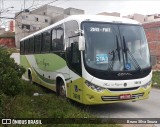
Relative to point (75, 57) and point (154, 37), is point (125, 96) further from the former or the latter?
point (154, 37)

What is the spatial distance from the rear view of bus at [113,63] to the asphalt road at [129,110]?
0.52 m

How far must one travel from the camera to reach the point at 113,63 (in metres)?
7.78

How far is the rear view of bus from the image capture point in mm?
7664

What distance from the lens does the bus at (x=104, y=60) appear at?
768 centimetres

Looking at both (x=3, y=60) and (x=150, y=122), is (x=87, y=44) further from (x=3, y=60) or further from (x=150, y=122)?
(x=3, y=60)

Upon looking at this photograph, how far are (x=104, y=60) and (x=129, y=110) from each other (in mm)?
2057

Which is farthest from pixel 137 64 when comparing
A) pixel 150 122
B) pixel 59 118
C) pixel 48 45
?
pixel 48 45

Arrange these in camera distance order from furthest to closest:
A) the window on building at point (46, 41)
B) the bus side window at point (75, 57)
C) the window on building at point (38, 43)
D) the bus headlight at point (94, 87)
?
1. the window on building at point (38, 43)
2. the window on building at point (46, 41)
3. the bus side window at point (75, 57)
4. the bus headlight at point (94, 87)

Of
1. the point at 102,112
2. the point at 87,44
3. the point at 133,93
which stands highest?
the point at 87,44

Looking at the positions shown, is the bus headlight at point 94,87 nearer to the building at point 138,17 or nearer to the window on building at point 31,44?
the window on building at point 31,44

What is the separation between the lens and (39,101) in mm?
8734

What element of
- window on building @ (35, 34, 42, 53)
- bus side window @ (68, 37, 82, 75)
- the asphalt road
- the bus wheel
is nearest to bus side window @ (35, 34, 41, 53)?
window on building @ (35, 34, 42, 53)

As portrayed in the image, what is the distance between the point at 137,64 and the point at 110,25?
55.4 inches

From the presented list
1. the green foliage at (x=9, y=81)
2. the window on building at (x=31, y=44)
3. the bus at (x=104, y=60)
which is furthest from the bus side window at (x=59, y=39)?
the window on building at (x=31, y=44)
